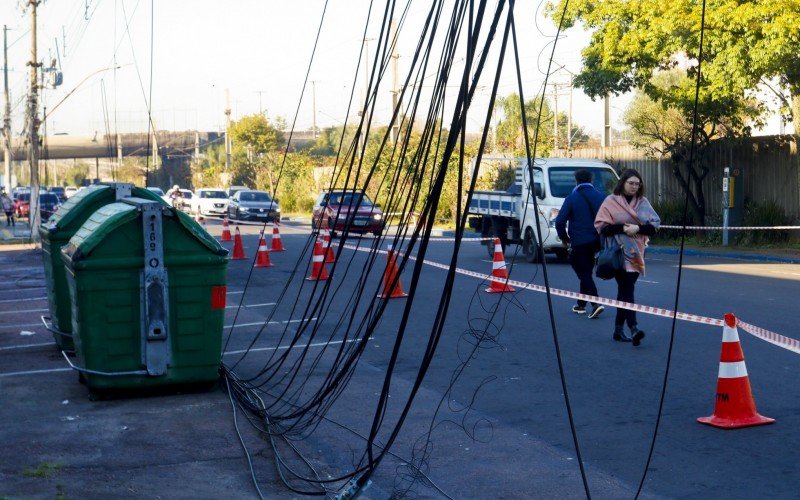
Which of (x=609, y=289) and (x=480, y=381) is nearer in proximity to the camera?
(x=480, y=381)

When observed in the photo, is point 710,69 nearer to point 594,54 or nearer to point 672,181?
point 594,54

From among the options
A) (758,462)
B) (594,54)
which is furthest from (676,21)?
(758,462)

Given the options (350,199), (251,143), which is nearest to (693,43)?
Result: (350,199)

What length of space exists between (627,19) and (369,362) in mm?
17957

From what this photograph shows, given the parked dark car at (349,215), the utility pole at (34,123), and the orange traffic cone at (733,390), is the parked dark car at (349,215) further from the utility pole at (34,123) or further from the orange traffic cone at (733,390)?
the utility pole at (34,123)

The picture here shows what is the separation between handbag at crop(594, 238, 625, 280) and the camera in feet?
34.0

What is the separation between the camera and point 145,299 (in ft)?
26.9

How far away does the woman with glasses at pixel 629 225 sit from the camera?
Answer: 34.0 ft

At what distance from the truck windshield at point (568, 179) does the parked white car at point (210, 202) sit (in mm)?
33408

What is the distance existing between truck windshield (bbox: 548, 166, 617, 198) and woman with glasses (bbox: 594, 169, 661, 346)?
34.3 ft

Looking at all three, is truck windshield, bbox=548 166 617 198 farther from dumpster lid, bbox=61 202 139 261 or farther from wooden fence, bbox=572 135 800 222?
dumpster lid, bbox=61 202 139 261

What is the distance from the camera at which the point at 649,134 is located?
27953 millimetres

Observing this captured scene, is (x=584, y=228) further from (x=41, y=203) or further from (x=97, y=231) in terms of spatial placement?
(x=41, y=203)

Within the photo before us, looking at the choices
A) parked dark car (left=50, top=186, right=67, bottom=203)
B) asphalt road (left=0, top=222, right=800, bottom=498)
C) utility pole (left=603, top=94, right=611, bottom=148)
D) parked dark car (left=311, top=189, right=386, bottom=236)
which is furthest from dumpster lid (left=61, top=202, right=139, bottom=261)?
parked dark car (left=50, top=186, right=67, bottom=203)
